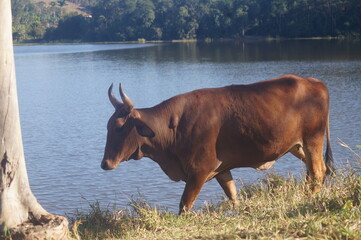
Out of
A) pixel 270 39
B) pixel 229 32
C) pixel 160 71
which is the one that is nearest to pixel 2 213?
pixel 160 71

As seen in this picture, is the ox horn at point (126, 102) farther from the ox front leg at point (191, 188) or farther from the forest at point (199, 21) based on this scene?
the forest at point (199, 21)

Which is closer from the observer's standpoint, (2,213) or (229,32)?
(2,213)

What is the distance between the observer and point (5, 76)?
5.46 m

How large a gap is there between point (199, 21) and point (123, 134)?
95.9m

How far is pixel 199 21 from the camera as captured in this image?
334 feet

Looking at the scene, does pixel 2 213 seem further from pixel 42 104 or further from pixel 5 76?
pixel 42 104

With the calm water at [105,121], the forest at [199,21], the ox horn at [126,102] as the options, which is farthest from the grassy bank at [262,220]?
the forest at [199,21]

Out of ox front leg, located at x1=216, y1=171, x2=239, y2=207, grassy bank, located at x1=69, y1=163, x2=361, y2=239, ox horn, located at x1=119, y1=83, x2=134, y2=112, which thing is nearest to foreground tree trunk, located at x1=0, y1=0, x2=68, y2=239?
grassy bank, located at x1=69, y1=163, x2=361, y2=239

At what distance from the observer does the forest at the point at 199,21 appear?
80938mm

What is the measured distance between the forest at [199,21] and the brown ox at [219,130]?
242 ft

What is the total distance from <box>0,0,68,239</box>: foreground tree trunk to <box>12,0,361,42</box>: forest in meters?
76.2

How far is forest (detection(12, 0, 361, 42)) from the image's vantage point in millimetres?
80938

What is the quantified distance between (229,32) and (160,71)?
6227 cm

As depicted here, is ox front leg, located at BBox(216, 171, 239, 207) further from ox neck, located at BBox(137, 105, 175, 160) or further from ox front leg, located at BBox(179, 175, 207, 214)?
ox neck, located at BBox(137, 105, 175, 160)
